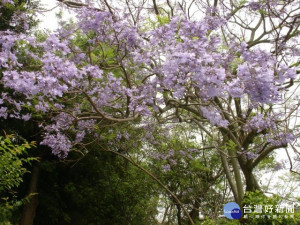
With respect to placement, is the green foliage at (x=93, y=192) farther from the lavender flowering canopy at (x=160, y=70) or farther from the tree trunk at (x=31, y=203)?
the lavender flowering canopy at (x=160, y=70)

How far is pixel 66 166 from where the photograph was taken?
6656 mm

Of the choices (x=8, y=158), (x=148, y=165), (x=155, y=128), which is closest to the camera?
(x=8, y=158)

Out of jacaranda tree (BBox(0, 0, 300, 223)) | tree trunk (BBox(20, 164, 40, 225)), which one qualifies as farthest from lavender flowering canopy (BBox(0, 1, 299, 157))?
tree trunk (BBox(20, 164, 40, 225))

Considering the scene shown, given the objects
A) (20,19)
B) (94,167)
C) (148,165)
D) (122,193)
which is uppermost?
(20,19)

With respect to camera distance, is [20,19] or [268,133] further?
[268,133]

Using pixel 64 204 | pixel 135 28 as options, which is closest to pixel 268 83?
pixel 135 28

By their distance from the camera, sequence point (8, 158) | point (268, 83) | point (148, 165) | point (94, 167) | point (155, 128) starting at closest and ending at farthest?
point (268, 83)
point (8, 158)
point (155, 128)
point (94, 167)
point (148, 165)

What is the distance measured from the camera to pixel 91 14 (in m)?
3.52

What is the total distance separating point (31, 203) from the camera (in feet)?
20.1

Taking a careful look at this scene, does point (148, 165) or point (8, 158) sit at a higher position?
point (148, 165)

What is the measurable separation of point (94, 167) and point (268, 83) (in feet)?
17.7

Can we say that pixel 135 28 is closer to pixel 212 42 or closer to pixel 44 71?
pixel 212 42

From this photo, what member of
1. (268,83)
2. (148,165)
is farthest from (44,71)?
(148,165)

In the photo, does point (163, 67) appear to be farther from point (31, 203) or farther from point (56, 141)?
point (31, 203)
